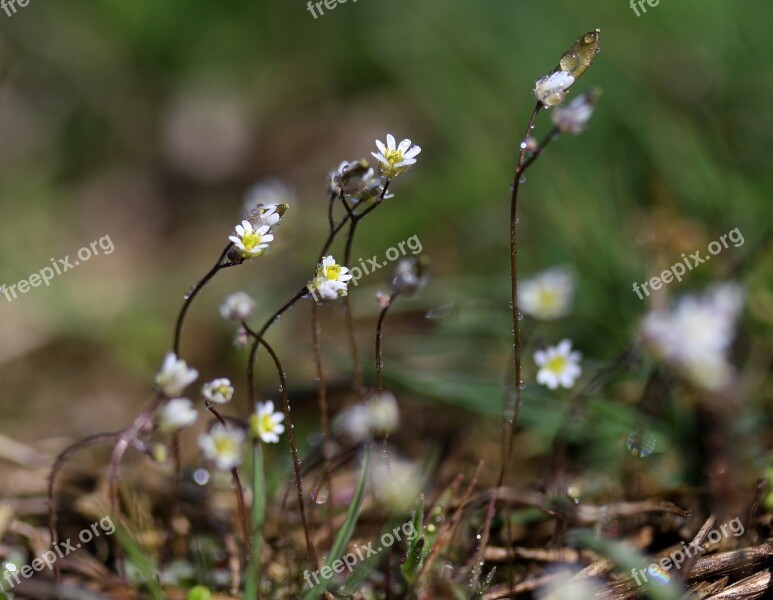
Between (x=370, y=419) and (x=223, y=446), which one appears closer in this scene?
(x=223, y=446)

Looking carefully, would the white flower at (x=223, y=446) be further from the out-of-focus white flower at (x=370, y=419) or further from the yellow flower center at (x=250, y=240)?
the yellow flower center at (x=250, y=240)

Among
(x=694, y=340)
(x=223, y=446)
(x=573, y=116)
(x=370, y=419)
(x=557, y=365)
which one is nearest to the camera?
(x=573, y=116)

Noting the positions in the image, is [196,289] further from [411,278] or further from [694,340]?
[694,340]

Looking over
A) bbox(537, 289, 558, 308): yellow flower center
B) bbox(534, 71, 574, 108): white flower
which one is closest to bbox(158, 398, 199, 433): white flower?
bbox(534, 71, 574, 108): white flower

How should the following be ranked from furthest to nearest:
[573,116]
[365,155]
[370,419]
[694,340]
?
[365,155], [370,419], [694,340], [573,116]

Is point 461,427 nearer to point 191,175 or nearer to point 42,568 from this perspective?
point 42,568

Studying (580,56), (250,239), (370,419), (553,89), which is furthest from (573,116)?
(370,419)
